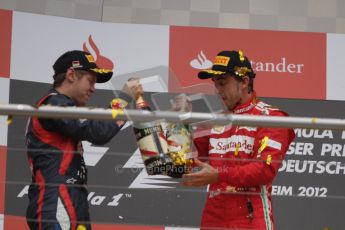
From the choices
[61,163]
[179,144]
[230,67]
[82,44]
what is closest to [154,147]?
[179,144]

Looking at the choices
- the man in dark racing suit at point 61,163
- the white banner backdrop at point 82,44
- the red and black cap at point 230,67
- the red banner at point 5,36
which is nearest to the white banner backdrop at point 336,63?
the white banner backdrop at point 82,44

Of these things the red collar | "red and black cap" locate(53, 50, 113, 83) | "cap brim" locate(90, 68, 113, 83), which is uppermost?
"red and black cap" locate(53, 50, 113, 83)

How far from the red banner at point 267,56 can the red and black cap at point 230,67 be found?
1175 millimetres

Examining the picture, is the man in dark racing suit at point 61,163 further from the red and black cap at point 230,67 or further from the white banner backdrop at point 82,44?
the white banner backdrop at point 82,44

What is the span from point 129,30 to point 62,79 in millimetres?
1485

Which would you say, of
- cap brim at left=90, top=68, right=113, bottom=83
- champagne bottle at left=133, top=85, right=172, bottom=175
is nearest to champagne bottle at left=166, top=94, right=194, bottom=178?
champagne bottle at left=133, top=85, right=172, bottom=175

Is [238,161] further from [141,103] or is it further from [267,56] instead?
[267,56]

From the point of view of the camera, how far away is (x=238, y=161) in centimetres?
313

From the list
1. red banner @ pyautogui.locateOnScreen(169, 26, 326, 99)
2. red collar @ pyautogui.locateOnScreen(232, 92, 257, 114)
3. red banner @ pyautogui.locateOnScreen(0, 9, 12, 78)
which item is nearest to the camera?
red collar @ pyautogui.locateOnScreen(232, 92, 257, 114)

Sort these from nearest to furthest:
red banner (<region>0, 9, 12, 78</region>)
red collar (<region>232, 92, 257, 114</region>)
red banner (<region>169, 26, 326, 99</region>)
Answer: red collar (<region>232, 92, 257, 114</region>) < red banner (<region>0, 9, 12, 78</region>) < red banner (<region>169, 26, 326, 99</region>)

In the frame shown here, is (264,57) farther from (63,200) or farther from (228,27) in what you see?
(63,200)

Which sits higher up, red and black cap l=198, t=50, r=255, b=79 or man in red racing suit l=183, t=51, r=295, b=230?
red and black cap l=198, t=50, r=255, b=79

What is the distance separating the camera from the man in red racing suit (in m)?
3.01

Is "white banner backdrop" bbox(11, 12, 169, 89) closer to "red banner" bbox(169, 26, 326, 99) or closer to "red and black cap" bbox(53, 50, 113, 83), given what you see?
"red banner" bbox(169, 26, 326, 99)
